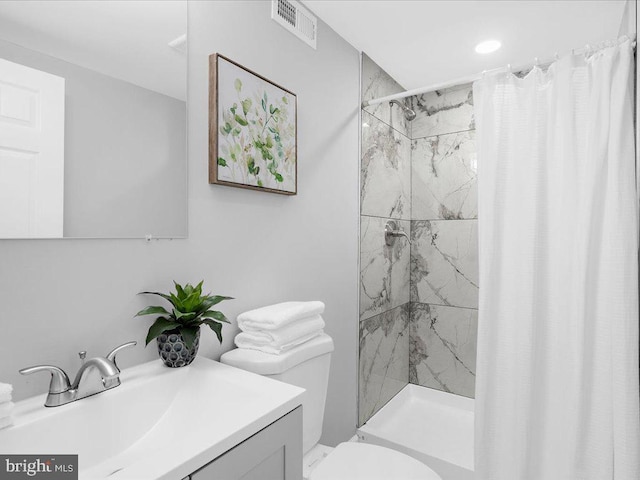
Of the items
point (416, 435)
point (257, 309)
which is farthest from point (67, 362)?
point (416, 435)

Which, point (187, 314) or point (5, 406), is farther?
point (187, 314)

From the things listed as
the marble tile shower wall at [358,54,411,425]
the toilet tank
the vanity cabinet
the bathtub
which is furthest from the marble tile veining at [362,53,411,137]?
the bathtub

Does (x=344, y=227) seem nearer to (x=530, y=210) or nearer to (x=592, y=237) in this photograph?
(x=530, y=210)

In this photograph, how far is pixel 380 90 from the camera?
238cm

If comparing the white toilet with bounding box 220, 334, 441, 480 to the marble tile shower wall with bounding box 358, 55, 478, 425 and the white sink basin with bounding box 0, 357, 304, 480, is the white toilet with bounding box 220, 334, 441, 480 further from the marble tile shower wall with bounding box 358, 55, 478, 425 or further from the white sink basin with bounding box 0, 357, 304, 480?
the marble tile shower wall with bounding box 358, 55, 478, 425

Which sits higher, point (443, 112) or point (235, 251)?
point (443, 112)

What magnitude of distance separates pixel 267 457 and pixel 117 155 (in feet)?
2.85

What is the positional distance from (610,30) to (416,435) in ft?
8.29

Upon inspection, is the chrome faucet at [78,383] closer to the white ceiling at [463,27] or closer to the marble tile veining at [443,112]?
the white ceiling at [463,27]

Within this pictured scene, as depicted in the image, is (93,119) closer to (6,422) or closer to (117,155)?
(117,155)

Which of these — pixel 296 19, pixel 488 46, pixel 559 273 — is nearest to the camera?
pixel 559 273

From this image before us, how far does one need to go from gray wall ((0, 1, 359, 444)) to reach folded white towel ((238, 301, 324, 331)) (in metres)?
0.07

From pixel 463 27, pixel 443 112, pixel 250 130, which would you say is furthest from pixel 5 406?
pixel 443 112

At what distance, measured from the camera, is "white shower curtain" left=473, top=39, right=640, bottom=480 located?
1.30 m
